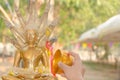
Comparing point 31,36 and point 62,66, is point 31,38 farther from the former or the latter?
point 62,66

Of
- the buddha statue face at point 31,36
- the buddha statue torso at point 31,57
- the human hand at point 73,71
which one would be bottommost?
the human hand at point 73,71

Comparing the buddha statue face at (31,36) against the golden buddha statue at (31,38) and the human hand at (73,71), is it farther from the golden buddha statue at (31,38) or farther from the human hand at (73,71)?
the human hand at (73,71)

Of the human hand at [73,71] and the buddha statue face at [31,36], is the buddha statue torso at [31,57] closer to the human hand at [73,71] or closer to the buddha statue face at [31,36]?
the buddha statue face at [31,36]

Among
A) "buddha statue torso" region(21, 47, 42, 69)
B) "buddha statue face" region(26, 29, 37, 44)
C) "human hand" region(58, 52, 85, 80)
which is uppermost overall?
"buddha statue face" region(26, 29, 37, 44)

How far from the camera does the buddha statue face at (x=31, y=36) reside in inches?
104

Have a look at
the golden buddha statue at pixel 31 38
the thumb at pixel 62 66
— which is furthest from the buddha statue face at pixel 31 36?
the thumb at pixel 62 66

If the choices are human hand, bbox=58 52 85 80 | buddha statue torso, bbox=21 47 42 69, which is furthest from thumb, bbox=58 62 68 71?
buddha statue torso, bbox=21 47 42 69

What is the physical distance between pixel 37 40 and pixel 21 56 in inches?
6.9

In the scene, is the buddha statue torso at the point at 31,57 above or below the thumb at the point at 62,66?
above

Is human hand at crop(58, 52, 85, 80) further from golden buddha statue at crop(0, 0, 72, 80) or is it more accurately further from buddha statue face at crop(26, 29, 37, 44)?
buddha statue face at crop(26, 29, 37, 44)

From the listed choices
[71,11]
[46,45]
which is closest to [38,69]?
[46,45]

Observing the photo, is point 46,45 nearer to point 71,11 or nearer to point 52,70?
point 52,70

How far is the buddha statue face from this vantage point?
2.64 m

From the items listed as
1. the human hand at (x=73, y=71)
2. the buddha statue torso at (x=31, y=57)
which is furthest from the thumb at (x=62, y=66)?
the buddha statue torso at (x=31, y=57)
